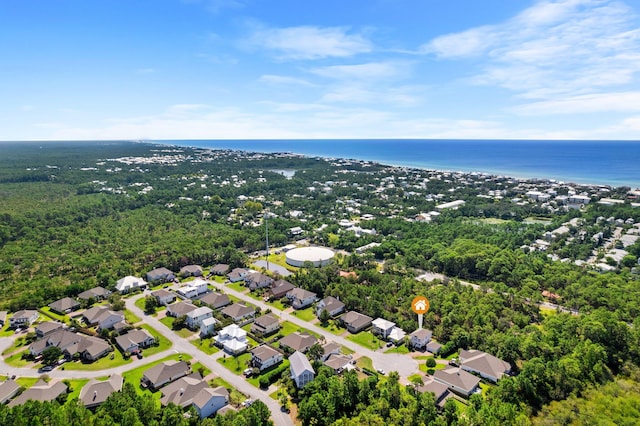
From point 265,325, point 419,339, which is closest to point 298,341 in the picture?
point 265,325

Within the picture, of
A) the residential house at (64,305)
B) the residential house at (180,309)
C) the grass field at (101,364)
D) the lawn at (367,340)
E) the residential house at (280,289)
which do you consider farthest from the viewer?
the residential house at (280,289)

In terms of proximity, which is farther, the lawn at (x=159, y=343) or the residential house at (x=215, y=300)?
the residential house at (x=215, y=300)

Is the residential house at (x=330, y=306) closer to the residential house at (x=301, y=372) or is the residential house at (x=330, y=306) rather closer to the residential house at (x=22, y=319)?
the residential house at (x=301, y=372)

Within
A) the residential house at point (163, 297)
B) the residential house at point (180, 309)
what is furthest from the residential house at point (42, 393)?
the residential house at point (163, 297)

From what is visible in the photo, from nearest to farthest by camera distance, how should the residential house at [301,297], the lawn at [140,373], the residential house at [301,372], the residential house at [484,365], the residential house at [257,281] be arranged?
the residential house at [301,372]
the lawn at [140,373]
the residential house at [484,365]
the residential house at [301,297]
the residential house at [257,281]

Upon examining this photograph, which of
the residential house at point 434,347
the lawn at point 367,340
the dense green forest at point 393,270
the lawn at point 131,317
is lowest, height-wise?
the lawn at point 131,317

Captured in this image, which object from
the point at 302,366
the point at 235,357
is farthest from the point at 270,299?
the point at 302,366
